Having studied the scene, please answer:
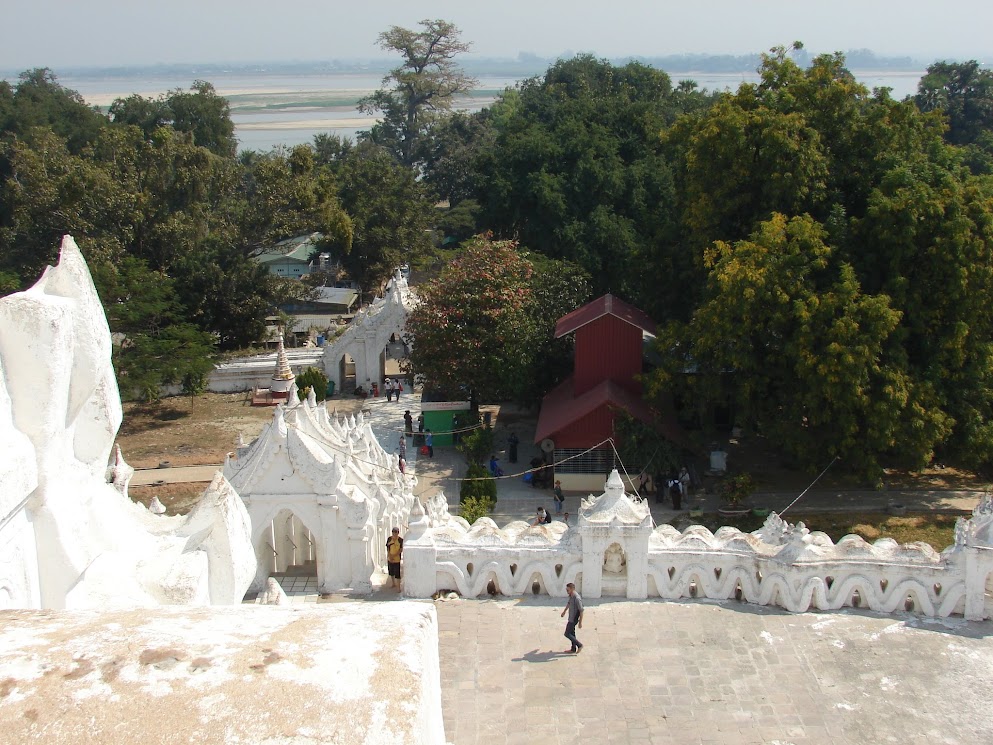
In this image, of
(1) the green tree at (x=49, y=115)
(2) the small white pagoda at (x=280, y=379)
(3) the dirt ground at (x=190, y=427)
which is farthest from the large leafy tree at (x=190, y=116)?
(2) the small white pagoda at (x=280, y=379)

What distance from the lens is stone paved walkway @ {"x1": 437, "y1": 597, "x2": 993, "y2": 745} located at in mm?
10477

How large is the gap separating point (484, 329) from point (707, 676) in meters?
15.7

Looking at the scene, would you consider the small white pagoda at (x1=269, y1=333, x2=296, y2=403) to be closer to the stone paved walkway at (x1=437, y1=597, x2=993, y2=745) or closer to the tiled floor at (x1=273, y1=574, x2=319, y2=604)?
the tiled floor at (x1=273, y1=574, x2=319, y2=604)

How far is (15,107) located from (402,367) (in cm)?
4446

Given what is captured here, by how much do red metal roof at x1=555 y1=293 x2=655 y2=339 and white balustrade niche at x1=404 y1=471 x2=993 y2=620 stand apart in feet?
37.2

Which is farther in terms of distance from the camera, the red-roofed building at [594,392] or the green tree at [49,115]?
the green tree at [49,115]

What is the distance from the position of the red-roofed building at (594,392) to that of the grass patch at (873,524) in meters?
3.08

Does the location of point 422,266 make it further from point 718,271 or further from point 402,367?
point 718,271

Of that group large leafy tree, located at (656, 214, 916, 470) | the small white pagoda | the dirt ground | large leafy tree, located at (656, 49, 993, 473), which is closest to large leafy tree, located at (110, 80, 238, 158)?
the dirt ground

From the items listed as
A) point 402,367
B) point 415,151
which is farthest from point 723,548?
point 415,151

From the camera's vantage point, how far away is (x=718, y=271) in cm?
2169

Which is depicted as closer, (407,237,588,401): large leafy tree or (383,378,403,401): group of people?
(407,237,588,401): large leafy tree

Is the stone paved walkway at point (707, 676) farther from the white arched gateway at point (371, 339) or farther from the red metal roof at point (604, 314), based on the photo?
the white arched gateway at point (371, 339)

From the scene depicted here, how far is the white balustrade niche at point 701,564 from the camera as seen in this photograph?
1266 centimetres
